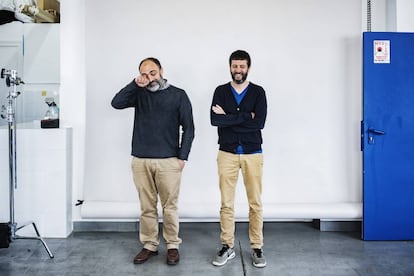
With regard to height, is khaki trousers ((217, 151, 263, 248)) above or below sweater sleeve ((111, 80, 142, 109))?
below

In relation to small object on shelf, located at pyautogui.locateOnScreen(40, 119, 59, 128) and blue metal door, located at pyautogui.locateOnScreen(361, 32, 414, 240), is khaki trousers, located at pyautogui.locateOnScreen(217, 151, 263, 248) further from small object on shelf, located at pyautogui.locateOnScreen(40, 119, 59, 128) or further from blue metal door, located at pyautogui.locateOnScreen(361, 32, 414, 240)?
small object on shelf, located at pyautogui.locateOnScreen(40, 119, 59, 128)

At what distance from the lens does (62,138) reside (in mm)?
3992

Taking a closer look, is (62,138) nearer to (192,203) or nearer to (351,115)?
(192,203)

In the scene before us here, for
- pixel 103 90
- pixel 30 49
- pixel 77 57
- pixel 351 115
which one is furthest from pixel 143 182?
pixel 30 49

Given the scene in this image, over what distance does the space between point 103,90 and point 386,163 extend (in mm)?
2862

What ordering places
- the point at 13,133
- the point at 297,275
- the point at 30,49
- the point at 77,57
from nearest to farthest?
1. the point at 297,275
2. the point at 13,133
3. the point at 77,57
4. the point at 30,49

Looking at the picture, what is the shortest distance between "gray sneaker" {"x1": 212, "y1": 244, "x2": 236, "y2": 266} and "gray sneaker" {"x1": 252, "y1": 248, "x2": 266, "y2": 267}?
0.62ft

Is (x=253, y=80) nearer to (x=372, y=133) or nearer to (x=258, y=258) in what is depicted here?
(x=372, y=133)

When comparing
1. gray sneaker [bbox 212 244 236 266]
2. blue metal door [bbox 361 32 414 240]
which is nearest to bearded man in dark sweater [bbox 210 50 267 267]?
gray sneaker [bbox 212 244 236 266]

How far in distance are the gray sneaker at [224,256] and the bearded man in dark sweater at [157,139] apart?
1.04ft

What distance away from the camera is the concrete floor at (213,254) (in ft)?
10.6

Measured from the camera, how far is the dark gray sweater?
336cm

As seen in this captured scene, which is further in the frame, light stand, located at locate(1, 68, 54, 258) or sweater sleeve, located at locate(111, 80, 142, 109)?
light stand, located at locate(1, 68, 54, 258)

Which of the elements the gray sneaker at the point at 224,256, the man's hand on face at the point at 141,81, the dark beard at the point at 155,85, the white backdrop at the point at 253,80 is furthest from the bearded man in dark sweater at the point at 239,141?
the white backdrop at the point at 253,80
